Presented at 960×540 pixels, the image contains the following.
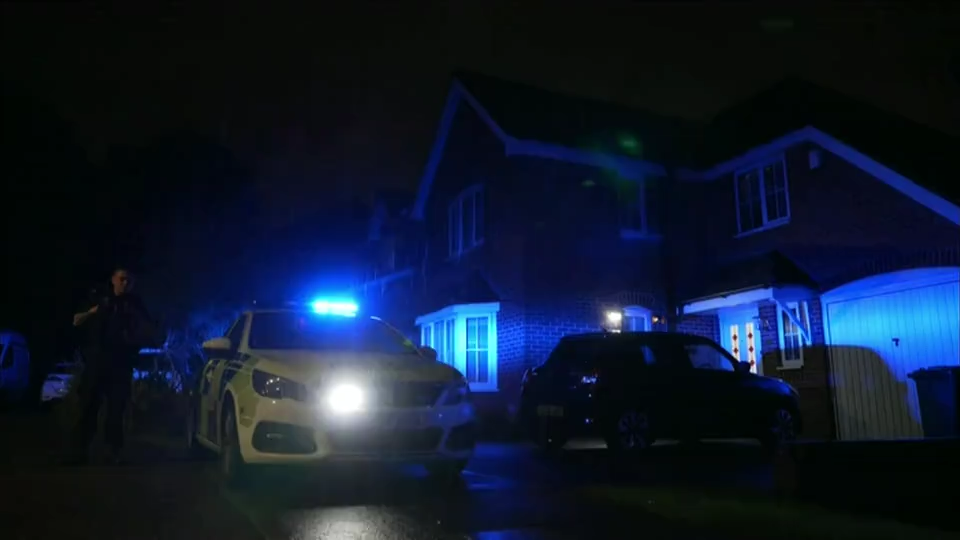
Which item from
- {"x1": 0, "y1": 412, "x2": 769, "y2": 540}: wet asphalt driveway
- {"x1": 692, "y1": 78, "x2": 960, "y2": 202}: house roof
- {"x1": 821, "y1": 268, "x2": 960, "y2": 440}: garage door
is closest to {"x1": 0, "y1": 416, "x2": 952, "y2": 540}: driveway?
{"x1": 0, "y1": 412, "x2": 769, "y2": 540}: wet asphalt driveway

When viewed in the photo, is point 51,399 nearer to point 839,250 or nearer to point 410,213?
point 410,213

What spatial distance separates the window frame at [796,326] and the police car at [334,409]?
8.80m

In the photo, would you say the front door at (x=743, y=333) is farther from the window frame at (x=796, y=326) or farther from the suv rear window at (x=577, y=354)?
the suv rear window at (x=577, y=354)

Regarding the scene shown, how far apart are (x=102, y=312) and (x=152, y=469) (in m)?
1.75

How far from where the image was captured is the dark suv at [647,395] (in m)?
10.6

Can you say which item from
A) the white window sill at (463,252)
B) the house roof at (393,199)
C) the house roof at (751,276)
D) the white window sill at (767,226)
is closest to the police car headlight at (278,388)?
the house roof at (751,276)

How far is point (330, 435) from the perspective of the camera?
674cm

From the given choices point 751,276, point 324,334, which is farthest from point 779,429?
point 324,334

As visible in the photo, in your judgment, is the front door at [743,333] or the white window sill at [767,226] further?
the front door at [743,333]

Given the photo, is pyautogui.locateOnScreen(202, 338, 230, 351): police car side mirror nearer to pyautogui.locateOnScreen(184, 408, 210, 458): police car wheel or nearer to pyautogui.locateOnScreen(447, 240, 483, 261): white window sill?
pyautogui.locateOnScreen(184, 408, 210, 458): police car wheel

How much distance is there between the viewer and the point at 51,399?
2538cm

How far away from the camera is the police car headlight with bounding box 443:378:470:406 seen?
736 cm

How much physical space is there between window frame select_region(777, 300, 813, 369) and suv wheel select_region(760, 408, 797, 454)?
118 inches

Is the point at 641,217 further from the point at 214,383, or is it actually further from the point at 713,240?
the point at 214,383
